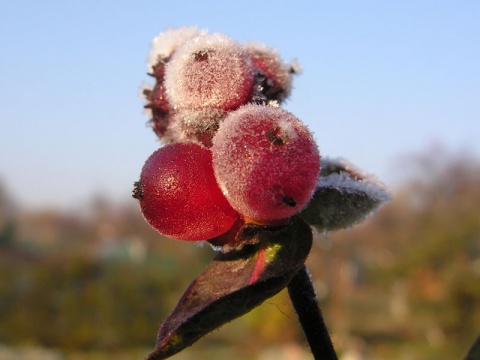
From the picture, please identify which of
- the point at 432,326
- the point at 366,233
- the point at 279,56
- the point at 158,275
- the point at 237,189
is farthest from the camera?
the point at 366,233

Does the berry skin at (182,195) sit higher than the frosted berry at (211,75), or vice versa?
the frosted berry at (211,75)

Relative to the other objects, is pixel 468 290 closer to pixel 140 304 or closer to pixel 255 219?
pixel 140 304

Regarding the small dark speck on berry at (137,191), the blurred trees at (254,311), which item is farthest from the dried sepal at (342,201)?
the blurred trees at (254,311)

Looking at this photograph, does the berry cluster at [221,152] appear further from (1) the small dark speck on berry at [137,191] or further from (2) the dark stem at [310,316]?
(2) the dark stem at [310,316]

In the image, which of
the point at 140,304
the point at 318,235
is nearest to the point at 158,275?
the point at 140,304

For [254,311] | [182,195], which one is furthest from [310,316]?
[254,311]

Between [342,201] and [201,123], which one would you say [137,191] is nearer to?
[201,123]
